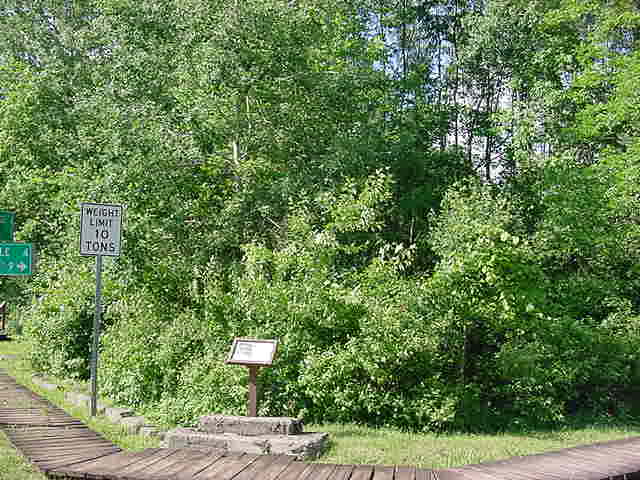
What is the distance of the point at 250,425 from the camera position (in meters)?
7.80

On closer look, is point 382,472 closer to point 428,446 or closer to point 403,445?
point 403,445

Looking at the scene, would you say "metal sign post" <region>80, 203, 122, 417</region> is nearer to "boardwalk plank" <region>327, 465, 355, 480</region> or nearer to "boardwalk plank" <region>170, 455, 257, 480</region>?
"boardwalk plank" <region>170, 455, 257, 480</region>

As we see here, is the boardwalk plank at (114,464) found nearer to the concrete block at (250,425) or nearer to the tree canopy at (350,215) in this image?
the concrete block at (250,425)

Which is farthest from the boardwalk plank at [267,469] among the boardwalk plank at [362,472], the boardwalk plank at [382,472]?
the boardwalk plank at [382,472]

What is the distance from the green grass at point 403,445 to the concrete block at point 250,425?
499 millimetres

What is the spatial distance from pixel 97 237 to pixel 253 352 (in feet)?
10.7

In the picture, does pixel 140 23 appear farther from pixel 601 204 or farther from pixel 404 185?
pixel 601 204

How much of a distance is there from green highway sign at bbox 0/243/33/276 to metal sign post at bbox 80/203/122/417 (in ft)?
5.22

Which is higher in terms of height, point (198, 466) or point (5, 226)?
point (5, 226)

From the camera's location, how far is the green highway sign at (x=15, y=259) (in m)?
11.0

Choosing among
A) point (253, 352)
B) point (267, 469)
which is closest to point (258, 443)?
point (267, 469)

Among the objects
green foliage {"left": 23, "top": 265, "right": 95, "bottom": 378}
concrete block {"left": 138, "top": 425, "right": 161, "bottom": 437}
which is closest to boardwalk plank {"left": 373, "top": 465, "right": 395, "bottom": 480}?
concrete block {"left": 138, "top": 425, "right": 161, "bottom": 437}

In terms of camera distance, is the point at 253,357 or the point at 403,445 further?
the point at 403,445

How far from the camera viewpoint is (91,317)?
49.1 feet
